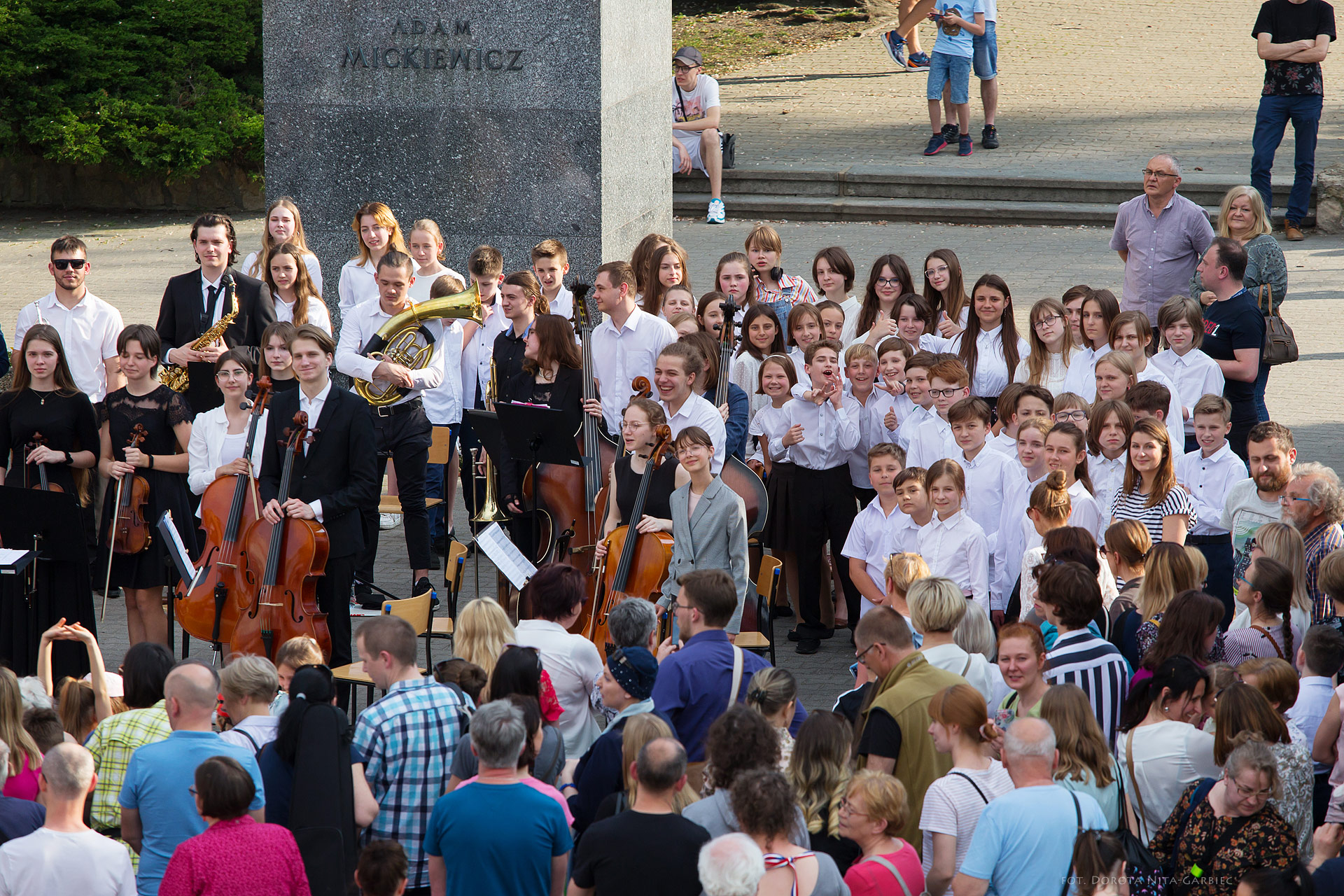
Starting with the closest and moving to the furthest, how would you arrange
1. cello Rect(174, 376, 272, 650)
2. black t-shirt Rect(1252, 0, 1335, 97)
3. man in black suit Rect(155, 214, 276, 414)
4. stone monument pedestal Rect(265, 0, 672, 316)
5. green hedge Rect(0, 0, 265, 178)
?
1. cello Rect(174, 376, 272, 650)
2. man in black suit Rect(155, 214, 276, 414)
3. stone monument pedestal Rect(265, 0, 672, 316)
4. black t-shirt Rect(1252, 0, 1335, 97)
5. green hedge Rect(0, 0, 265, 178)

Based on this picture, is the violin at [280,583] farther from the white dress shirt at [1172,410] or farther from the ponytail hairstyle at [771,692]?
the white dress shirt at [1172,410]

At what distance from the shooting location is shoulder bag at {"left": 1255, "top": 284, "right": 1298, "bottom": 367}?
9.43 meters

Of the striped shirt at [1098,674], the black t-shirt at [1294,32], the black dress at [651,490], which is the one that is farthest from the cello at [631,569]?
the black t-shirt at [1294,32]

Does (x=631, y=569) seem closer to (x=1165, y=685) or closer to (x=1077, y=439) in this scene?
(x=1077, y=439)

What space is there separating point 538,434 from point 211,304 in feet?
9.31

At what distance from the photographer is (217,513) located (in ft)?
24.0

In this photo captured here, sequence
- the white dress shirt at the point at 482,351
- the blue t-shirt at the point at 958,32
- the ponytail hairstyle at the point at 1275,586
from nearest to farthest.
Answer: the ponytail hairstyle at the point at 1275,586 → the white dress shirt at the point at 482,351 → the blue t-shirt at the point at 958,32

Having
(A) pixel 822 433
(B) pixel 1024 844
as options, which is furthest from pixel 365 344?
(B) pixel 1024 844

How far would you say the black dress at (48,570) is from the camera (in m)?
7.71

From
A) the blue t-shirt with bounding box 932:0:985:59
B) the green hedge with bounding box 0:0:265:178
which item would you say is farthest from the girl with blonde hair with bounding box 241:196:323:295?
the blue t-shirt with bounding box 932:0:985:59

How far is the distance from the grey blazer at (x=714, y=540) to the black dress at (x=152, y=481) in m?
2.84

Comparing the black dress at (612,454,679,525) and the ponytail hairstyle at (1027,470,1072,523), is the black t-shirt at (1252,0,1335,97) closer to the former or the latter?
the ponytail hairstyle at (1027,470,1072,523)

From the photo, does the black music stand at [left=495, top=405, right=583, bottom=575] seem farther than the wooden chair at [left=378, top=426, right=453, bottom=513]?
No

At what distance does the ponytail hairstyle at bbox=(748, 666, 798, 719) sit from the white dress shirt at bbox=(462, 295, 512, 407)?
501 cm
